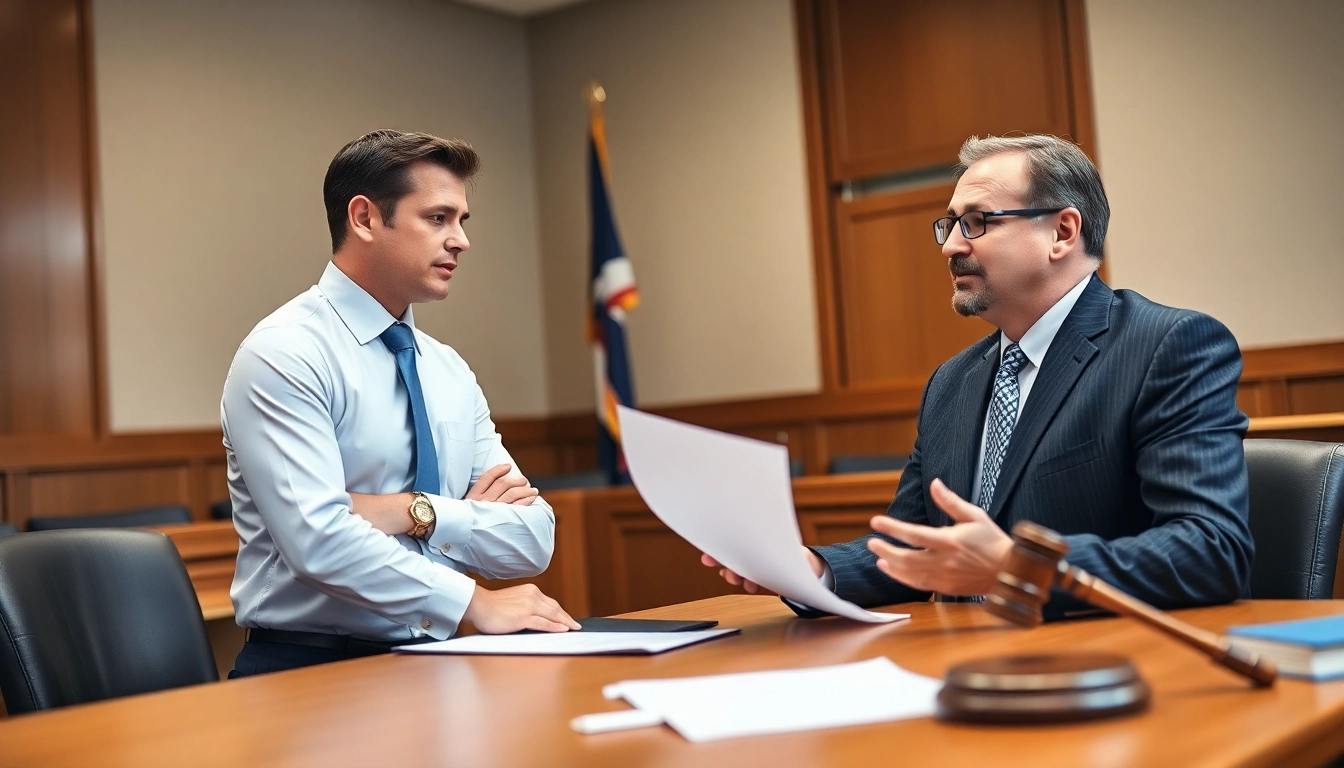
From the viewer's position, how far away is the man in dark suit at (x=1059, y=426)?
1.63 meters

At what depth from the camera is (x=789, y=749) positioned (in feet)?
3.30

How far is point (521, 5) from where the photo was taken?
8.08 meters

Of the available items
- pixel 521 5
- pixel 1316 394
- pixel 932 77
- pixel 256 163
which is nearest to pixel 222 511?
pixel 256 163

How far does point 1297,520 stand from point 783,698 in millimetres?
1141

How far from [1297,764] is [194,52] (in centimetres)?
666

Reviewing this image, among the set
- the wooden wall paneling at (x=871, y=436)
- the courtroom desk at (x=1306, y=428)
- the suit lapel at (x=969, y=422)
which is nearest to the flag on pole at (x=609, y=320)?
the wooden wall paneling at (x=871, y=436)

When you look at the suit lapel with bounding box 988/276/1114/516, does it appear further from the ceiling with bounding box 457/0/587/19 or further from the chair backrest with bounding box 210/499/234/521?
the ceiling with bounding box 457/0/587/19

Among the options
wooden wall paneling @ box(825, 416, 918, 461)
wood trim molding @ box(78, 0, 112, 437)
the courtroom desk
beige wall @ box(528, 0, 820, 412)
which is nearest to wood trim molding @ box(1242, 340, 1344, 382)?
wooden wall paneling @ box(825, 416, 918, 461)

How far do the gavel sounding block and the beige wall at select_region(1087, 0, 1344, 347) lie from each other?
5264mm

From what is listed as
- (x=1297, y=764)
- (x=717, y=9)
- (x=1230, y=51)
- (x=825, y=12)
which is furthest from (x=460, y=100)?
(x=1297, y=764)

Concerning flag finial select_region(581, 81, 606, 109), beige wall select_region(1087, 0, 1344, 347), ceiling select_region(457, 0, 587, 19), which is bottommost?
beige wall select_region(1087, 0, 1344, 347)

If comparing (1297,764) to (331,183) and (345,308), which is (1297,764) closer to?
(345,308)

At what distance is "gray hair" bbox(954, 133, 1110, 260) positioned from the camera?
2225 mm

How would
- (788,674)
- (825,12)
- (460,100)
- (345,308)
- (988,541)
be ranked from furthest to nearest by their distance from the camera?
(460,100) < (825,12) < (345,308) < (988,541) < (788,674)
